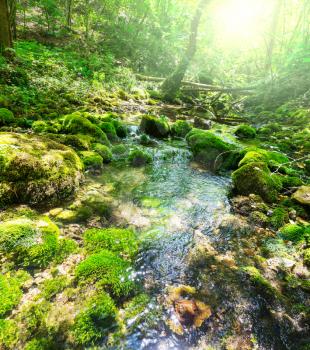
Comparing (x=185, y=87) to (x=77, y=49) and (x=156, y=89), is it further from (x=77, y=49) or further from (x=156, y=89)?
(x=77, y=49)

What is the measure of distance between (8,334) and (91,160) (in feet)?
13.0

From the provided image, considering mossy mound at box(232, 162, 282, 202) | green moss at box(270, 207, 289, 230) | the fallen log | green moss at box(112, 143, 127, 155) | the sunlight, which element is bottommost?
green moss at box(112, 143, 127, 155)

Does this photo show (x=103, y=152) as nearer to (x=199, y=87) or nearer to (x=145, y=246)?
(x=145, y=246)

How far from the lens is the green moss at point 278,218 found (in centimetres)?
450

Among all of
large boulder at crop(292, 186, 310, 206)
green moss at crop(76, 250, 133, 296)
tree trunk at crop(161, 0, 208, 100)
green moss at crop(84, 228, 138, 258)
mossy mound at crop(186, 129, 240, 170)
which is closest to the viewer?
green moss at crop(76, 250, 133, 296)

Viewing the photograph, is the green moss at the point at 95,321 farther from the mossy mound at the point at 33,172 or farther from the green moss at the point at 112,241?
the mossy mound at the point at 33,172

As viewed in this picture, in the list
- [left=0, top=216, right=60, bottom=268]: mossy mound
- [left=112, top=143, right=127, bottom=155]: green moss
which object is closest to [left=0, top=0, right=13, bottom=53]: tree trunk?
[left=112, top=143, right=127, bottom=155]: green moss

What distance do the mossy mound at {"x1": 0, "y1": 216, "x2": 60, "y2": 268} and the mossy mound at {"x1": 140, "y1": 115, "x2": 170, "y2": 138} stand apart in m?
6.25

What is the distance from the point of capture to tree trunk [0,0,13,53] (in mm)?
→ 8945

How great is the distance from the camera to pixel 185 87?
57.7 feet

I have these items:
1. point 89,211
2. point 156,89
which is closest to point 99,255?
point 89,211

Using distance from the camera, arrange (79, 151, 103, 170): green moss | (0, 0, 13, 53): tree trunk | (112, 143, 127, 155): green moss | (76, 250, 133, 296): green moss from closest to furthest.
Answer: (76, 250, 133, 296): green moss, (79, 151, 103, 170): green moss, (112, 143, 127, 155): green moss, (0, 0, 13, 53): tree trunk

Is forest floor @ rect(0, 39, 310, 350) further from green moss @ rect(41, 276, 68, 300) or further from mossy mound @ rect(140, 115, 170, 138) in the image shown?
mossy mound @ rect(140, 115, 170, 138)

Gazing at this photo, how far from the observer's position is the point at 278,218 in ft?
15.1
